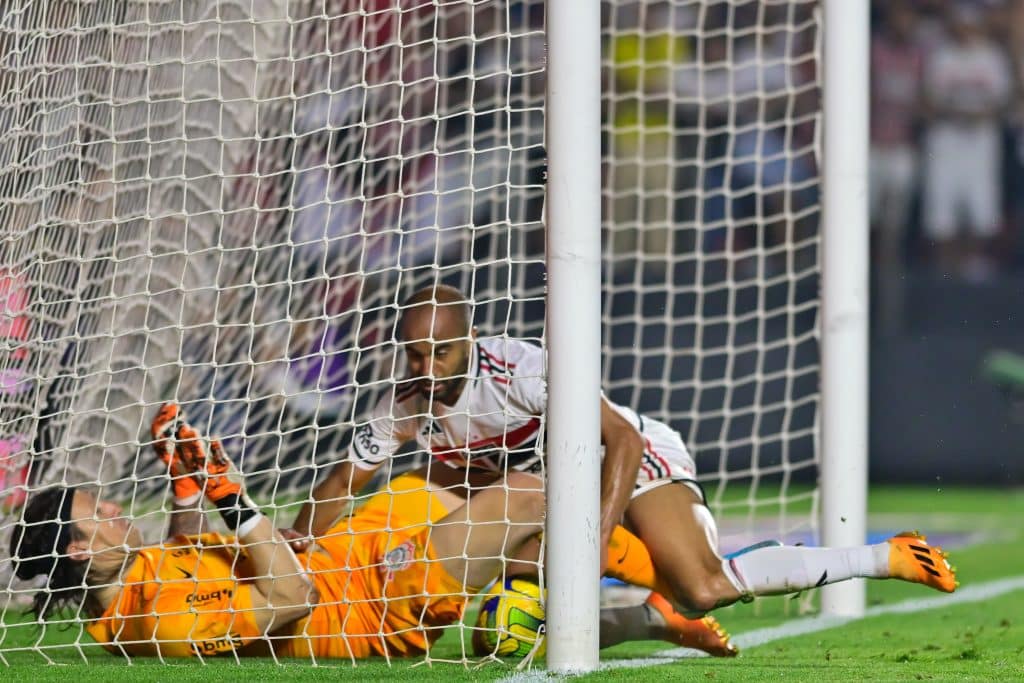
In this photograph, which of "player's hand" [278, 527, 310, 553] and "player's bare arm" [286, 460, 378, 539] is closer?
"player's hand" [278, 527, 310, 553]

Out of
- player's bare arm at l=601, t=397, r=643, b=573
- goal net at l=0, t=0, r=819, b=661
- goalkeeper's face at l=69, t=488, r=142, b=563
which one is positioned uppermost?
goal net at l=0, t=0, r=819, b=661

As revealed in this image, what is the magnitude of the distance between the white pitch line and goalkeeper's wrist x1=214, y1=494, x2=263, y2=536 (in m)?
0.94

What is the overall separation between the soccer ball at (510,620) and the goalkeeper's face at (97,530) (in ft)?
3.39

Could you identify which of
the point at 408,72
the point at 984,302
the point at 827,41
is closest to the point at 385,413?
the point at 827,41

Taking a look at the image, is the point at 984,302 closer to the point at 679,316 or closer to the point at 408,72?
the point at 679,316

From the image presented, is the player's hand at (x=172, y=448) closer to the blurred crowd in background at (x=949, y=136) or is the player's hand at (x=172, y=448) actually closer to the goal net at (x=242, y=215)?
the goal net at (x=242, y=215)

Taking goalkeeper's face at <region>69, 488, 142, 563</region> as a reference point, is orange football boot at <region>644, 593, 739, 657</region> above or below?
below

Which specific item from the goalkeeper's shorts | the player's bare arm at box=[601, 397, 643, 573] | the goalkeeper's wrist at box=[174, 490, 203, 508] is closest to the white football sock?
the player's bare arm at box=[601, 397, 643, 573]

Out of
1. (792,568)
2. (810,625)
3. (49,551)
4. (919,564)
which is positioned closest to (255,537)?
(49,551)

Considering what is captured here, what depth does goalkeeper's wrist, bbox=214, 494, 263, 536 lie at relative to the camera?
387 centimetres

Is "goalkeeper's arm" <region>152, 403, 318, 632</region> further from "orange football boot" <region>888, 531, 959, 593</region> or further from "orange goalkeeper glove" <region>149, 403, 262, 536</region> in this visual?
"orange football boot" <region>888, 531, 959, 593</region>

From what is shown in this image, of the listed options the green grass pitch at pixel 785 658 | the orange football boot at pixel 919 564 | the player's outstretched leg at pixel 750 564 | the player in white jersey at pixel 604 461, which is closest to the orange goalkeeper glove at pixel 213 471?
the player in white jersey at pixel 604 461

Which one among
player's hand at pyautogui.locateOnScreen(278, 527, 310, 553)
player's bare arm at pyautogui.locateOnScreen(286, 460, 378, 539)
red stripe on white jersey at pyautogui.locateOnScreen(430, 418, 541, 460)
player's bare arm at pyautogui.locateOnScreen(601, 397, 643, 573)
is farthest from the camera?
player's bare arm at pyautogui.locateOnScreen(286, 460, 378, 539)

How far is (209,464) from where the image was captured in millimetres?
3846
